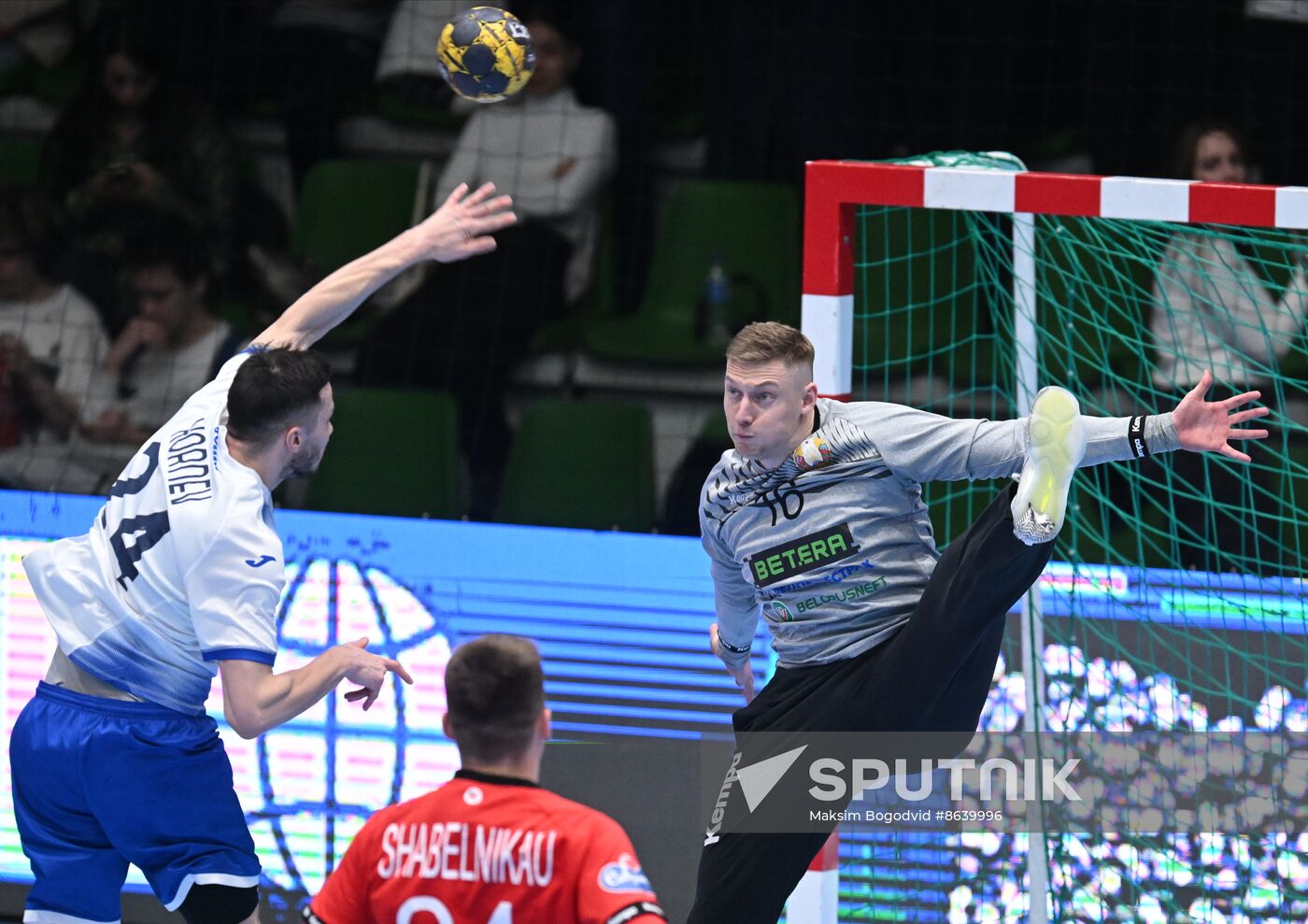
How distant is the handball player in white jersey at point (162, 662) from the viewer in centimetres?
404

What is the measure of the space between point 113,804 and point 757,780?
5.16 feet

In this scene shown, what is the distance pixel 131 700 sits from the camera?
418 centimetres

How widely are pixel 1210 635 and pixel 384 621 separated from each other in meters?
2.70

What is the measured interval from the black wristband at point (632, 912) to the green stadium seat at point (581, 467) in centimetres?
366

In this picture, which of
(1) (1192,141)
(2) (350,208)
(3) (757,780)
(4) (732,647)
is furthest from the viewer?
(2) (350,208)

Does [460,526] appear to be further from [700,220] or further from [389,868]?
[389,868]

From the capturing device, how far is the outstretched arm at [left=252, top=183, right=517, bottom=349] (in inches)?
180

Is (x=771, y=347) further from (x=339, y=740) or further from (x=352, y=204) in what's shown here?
(x=352, y=204)

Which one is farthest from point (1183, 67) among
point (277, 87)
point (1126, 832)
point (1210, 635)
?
point (277, 87)

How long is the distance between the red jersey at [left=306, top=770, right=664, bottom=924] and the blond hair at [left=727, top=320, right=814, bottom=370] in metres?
1.40

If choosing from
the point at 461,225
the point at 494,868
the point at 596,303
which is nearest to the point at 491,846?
the point at 494,868

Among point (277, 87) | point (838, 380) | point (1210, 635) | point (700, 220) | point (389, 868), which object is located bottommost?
point (389, 868)

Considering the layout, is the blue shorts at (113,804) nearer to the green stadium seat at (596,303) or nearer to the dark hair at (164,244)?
the green stadium seat at (596,303)

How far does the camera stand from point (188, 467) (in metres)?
4.13
